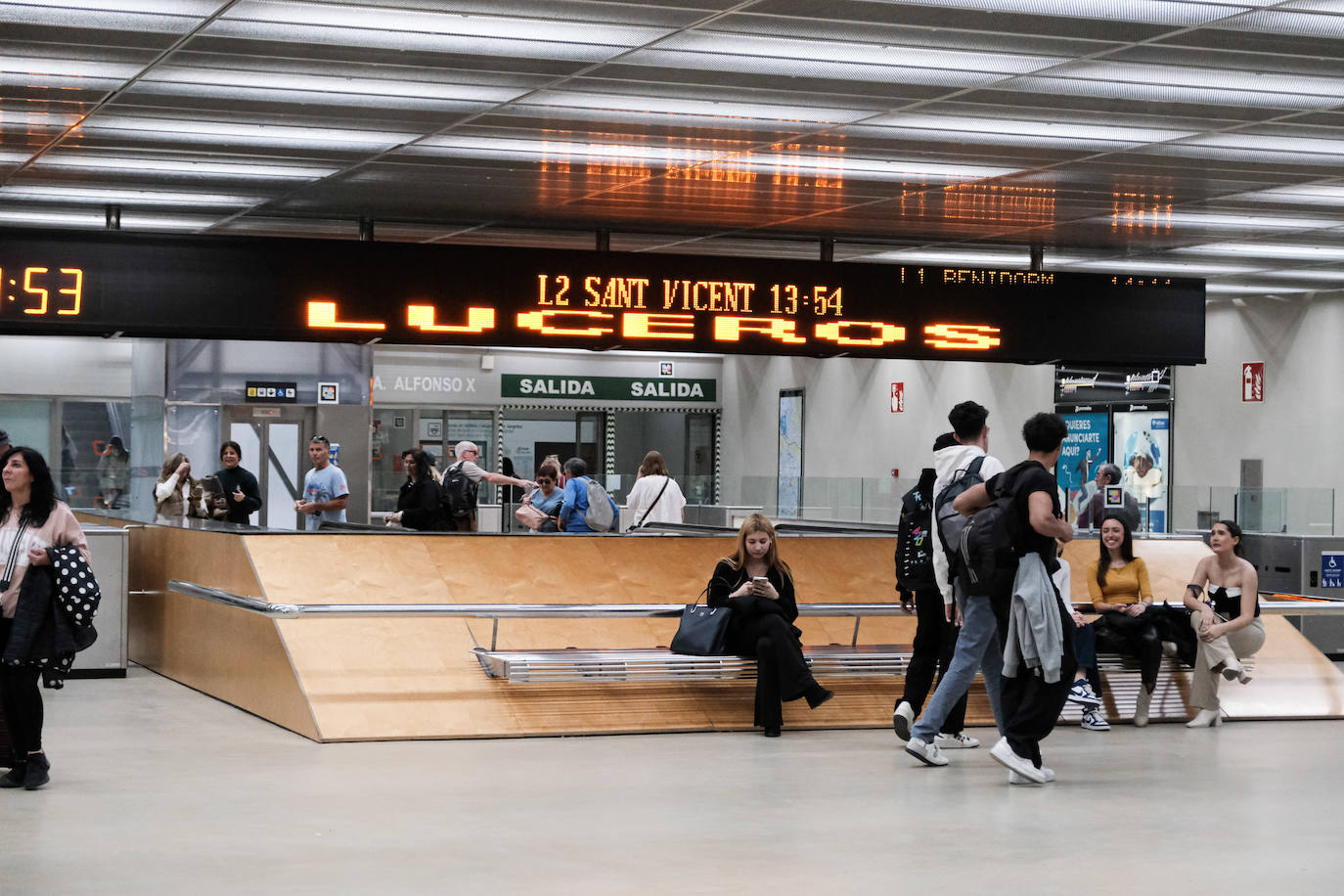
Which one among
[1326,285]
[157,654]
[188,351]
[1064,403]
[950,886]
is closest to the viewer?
[950,886]

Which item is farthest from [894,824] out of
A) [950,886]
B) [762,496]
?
[762,496]

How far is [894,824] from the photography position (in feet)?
23.0

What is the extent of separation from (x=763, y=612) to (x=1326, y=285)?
10.3 m

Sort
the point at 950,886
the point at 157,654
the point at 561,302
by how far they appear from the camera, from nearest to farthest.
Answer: the point at 950,886, the point at 561,302, the point at 157,654

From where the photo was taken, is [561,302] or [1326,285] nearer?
[561,302]

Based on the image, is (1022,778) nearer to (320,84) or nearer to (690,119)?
(690,119)

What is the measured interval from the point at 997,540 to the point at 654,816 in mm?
2152

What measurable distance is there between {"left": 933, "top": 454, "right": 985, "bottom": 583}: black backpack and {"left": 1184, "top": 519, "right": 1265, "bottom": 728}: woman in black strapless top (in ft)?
8.50

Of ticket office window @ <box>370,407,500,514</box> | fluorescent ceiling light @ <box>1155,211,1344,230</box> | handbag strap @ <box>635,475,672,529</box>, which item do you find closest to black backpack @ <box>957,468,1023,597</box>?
fluorescent ceiling light @ <box>1155,211,1344,230</box>

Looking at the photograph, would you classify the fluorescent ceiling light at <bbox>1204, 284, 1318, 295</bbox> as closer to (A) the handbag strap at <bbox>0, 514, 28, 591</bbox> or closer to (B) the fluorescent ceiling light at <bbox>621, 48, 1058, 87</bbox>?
(B) the fluorescent ceiling light at <bbox>621, 48, 1058, 87</bbox>

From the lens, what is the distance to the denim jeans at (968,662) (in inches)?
331

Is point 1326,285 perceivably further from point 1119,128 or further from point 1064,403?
point 1119,128

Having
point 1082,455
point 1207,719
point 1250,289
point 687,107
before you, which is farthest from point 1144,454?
point 687,107

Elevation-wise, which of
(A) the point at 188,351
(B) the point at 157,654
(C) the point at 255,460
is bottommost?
(B) the point at 157,654
